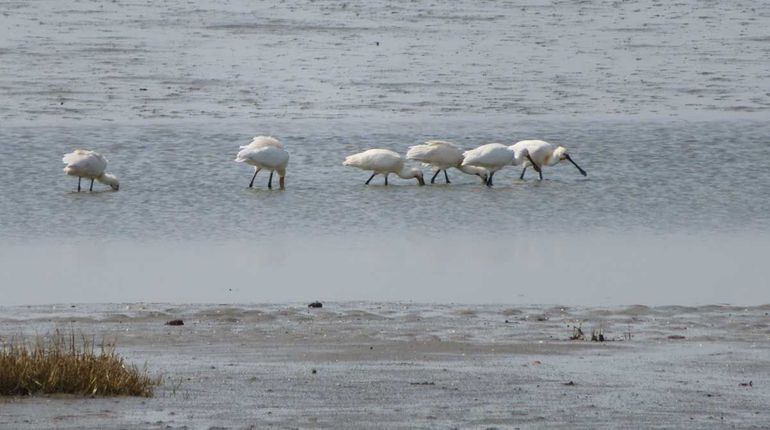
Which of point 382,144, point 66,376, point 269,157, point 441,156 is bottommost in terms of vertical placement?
point 382,144

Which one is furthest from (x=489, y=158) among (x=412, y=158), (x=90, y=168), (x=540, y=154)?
(x=90, y=168)

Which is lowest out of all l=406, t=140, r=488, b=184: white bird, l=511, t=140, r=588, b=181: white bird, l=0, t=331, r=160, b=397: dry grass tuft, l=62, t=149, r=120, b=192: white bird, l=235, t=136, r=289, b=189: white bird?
l=62, t=149, r=120, b=192: white bird

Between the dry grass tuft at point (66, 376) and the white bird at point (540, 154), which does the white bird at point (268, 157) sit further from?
the dry grass tuft at point (66, 376)

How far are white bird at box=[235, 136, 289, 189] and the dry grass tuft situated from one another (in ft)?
32.1

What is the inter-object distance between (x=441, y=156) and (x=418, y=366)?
9948mm

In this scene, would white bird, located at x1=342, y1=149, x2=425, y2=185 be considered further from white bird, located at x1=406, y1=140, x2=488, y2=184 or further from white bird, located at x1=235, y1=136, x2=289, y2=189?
white bird, located at x1=235, y1=136, x2=289, y2=189

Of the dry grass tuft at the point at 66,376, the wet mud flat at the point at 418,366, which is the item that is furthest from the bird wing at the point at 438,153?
the dry grass tuft at the point at 66,376

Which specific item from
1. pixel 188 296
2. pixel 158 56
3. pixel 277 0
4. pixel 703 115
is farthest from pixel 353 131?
pixel 277 0

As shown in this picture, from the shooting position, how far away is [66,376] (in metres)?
7.50

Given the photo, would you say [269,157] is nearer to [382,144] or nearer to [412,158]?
[412,158]

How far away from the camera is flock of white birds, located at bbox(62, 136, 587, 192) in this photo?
17.3 metres

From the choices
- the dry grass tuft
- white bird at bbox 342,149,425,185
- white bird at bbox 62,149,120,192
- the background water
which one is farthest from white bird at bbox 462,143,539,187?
the dry grass tuft

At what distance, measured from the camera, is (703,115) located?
861 inches

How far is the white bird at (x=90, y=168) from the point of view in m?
17.0
